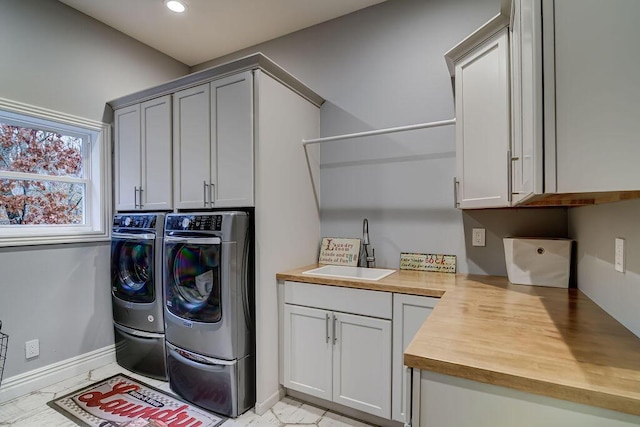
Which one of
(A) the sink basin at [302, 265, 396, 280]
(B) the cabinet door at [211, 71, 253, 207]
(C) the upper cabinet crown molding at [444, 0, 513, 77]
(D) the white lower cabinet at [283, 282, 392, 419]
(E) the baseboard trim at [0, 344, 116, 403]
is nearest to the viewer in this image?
(C) the upper cabinet crown molding at [444, 0, 513, 77]

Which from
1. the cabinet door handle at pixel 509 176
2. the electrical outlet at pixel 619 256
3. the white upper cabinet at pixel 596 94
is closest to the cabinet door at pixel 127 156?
the cabinet door handle at pixel 509 176

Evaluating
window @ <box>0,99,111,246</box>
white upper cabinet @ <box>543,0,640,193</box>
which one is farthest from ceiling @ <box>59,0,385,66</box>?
white upper cabinet @ <box>543,0,640,193</box>

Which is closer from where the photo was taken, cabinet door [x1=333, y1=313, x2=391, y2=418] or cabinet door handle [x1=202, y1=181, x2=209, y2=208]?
cabinet door [x1=333, y1=313, x2=391, y2=418]

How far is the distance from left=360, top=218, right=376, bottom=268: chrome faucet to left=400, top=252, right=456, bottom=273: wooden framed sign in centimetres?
22

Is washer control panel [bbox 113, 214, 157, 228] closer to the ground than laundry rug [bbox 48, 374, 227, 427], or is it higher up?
higher up

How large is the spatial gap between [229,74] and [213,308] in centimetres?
156

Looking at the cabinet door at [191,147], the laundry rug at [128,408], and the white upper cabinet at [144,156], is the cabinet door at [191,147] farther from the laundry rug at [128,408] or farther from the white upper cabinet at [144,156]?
the laundry rug at [128,408]

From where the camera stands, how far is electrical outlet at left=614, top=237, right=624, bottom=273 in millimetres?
1055

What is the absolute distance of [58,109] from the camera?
2.46m

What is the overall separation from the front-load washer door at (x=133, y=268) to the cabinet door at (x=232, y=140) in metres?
0.77

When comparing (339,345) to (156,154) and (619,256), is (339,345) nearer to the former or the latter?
(619,256)

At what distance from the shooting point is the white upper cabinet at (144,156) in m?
2.50

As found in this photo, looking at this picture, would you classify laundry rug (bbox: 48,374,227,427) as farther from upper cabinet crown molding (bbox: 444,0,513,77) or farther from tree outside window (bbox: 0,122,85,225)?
upper cabinet crown molding (bbox: 444,0,513,77)

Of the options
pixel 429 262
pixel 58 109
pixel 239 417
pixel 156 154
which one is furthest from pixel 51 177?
pixel 429 262
